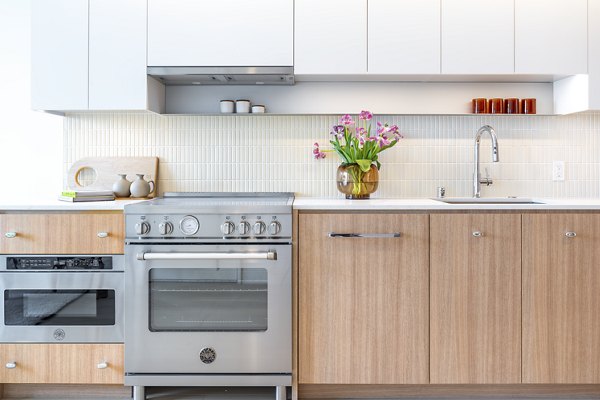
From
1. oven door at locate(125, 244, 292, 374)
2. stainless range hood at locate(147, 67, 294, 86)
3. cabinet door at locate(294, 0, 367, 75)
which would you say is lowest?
oven door at locate(125, 244, 292, 374)

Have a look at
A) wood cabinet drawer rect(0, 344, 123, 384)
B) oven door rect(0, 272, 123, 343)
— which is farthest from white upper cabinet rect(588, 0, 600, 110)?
wood cabinet drawer rect(0, 344, 123, 384)

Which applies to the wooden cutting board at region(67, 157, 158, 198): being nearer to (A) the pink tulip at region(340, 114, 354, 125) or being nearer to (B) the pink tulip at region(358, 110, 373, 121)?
(A) the pink tulip at region(340, 114, 354, 125)

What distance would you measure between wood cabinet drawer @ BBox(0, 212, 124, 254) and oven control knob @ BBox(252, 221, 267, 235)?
59 centimetres

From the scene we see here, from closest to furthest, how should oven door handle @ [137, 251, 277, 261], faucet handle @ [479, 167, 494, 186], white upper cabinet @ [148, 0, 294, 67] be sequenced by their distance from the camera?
oven door handle @ [137, 251, 277, 261] → white upper cabinet @ [148, 0, 294, 67] → faucet handle @ [479, 167, 494, 186]

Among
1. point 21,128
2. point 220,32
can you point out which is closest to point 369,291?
point 220,32

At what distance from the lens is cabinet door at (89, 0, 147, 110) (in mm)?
2490

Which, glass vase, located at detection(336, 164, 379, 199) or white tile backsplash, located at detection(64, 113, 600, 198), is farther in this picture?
white tile backsplash, located at detection(64, 113, 600, 198)

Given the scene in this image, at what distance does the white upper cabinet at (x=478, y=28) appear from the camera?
248 cm

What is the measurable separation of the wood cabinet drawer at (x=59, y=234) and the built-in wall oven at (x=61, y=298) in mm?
33

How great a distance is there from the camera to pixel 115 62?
2500 millimetres

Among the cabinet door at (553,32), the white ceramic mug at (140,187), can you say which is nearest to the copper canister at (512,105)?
the cabinet door at (553,32)

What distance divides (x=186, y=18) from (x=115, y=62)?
41 cm

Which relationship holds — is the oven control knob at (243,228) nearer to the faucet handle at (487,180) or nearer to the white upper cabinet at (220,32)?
the white upper cabinet at (220,32)

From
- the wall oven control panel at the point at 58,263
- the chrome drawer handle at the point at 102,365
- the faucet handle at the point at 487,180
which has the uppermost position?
the faucet handle at the point at 487,180
